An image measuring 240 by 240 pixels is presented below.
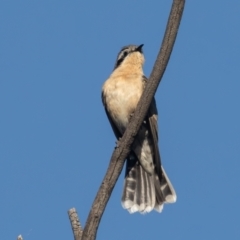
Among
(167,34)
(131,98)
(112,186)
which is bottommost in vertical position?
(112,186)

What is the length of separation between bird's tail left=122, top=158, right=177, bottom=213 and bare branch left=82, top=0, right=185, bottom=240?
11.1ft

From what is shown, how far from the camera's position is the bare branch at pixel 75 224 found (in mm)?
5349

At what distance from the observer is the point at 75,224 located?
17.8 feet

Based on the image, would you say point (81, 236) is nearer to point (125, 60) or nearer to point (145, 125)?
point (145, 125)

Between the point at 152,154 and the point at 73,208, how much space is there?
4.34 meters

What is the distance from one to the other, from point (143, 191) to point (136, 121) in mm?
3792

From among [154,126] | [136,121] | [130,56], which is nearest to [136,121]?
[136,121]

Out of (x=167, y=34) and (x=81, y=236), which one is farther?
(x=167, y=34)

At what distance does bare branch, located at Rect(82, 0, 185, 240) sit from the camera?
18.0 feet

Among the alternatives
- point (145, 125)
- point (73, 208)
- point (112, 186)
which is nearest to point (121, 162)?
point (112, 186)

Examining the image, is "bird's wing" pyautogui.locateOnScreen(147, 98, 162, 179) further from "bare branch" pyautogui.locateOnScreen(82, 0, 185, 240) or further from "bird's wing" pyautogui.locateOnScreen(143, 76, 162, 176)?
"bare branch" pyautogui.locateOnScreen(82, 0, 185, 240)

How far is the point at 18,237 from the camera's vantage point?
504 centimetres

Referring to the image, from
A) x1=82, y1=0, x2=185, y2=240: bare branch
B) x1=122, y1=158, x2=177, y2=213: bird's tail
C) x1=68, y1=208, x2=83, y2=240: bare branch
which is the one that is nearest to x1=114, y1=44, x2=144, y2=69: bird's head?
x1=122, y1=158, x2=177, y2=213: bird's tail

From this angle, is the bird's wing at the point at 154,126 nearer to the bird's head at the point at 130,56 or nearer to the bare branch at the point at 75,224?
the bird's head at the point at 130,56
